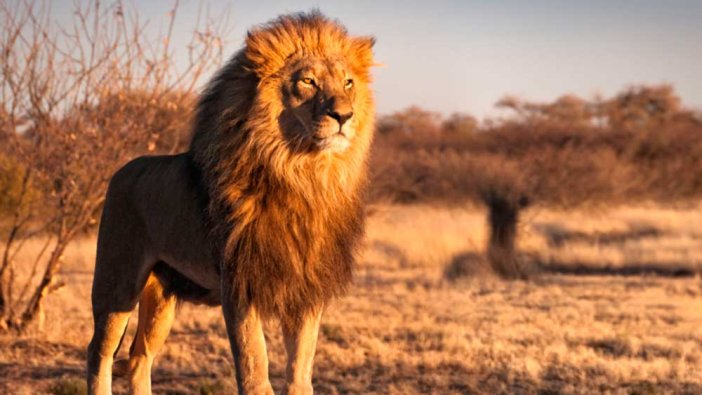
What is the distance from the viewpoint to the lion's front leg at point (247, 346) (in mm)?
4555

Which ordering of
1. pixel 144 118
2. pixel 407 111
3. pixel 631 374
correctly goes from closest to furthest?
pixel 631 374
pixel 144 118
pixel 407 111

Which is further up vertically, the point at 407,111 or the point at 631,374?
the point at 407,111

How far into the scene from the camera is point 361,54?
504 centimetres

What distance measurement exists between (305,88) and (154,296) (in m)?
1.77

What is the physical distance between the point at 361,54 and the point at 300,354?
1.53m

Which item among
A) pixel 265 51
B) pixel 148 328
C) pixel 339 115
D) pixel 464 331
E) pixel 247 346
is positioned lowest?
pixel 464 331

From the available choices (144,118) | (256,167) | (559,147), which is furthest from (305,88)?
(559,147)

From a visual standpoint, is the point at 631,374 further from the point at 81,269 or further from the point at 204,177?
the point at 81,269

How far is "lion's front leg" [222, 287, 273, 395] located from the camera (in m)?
4.55

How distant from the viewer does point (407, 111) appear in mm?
45562

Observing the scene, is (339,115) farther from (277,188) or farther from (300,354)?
(300,354)

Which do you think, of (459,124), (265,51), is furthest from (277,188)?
(459,124)

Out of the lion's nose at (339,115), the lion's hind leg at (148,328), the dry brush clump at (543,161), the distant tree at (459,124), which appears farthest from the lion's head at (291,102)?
the distant tree at (459,124)

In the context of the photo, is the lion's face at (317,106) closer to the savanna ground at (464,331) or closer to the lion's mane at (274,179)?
the lion's mane at (274,179)
